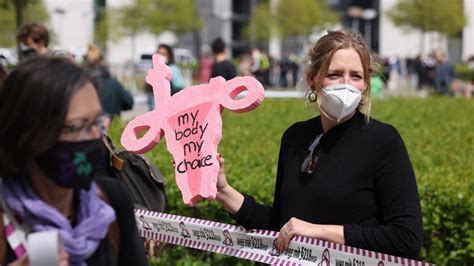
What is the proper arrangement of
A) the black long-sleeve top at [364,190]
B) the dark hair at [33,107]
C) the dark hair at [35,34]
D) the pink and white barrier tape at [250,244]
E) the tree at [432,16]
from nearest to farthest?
the dark hair at [33,107]
the black long-sleeve top at [364,190]
the pink and white barrier tape at [250,244]
the dark hair at [35,34]
the tree at [432,16]

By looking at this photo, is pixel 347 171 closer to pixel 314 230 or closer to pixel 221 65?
pixel 314 230

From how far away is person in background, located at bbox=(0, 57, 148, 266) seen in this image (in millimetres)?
2002

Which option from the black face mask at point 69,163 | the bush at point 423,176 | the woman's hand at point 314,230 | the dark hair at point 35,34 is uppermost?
the black face mask at point 69,163

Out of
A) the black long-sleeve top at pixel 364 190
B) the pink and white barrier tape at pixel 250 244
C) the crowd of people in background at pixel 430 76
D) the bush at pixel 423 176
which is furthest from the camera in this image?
the crowd of people in background at pixel 430 76

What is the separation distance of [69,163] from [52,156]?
0.14 feet

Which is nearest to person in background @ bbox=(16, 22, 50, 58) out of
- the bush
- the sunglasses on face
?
the bush

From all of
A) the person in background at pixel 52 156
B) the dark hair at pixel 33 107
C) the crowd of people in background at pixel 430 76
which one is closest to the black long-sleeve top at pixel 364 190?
the person in background at pixel 52 156

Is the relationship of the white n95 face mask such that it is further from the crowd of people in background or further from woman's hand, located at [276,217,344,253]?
the crowd of people in background

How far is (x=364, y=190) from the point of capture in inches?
120

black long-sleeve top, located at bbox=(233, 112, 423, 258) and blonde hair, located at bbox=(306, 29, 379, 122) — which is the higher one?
blonde hair, located at bbox=(306, 29, 379, 122)

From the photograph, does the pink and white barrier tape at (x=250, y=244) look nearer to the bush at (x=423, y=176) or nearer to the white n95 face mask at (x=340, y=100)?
the white n95 face mask at (x=340, y=100)

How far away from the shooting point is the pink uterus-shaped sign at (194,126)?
3.23 m

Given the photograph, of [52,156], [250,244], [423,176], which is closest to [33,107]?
[52,156]

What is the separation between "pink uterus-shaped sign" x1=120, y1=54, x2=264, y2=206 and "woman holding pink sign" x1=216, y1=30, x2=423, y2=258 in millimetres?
116
